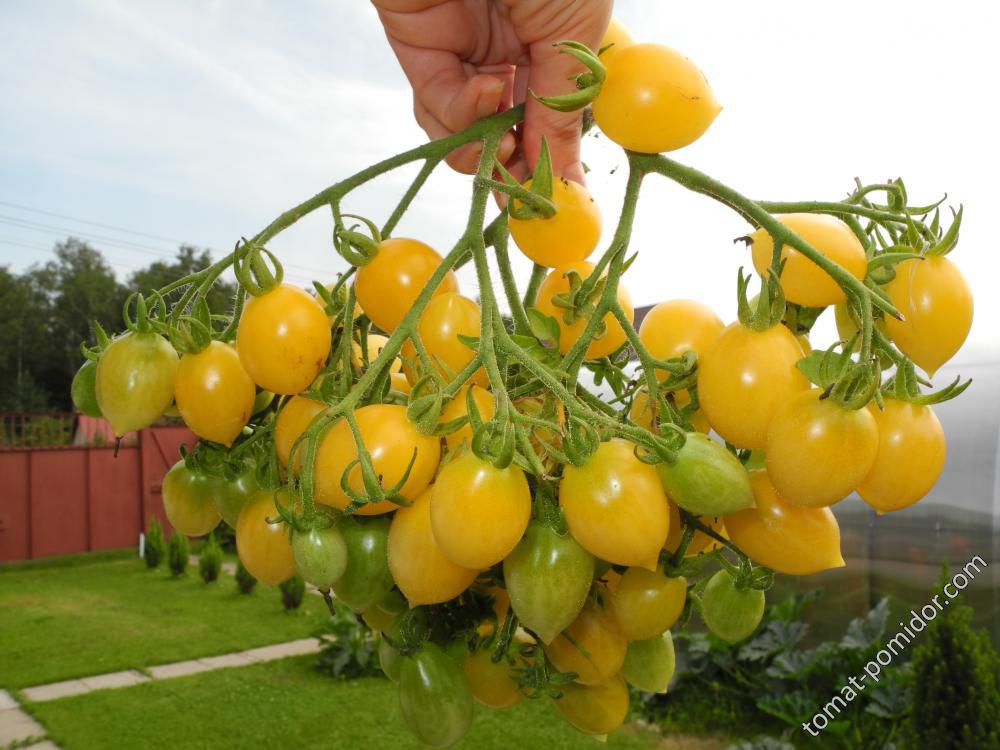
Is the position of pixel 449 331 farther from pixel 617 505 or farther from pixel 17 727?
pixel 17 727

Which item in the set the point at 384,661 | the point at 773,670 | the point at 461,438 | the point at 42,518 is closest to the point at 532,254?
the point at 461,438

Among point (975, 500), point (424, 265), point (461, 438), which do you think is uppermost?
point (424, 265)

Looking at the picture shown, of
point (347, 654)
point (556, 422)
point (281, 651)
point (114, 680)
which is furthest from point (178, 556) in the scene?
point (556, 422)

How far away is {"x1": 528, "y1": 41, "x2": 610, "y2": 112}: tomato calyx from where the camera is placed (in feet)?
2.27

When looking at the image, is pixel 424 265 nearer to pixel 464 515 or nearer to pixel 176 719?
pixel 464 515

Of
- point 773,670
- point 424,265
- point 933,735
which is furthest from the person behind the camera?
point 773,670

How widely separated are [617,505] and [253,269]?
40cm

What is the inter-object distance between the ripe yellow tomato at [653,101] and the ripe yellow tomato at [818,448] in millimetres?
268

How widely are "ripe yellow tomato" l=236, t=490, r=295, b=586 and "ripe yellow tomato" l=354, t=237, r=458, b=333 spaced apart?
20 cm

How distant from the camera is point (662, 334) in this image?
77 centimetres

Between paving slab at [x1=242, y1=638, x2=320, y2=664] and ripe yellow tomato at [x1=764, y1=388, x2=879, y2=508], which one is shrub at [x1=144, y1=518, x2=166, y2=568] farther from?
ripe yellow tomato at [x1=764, y1=388, x2=879, y2=508]

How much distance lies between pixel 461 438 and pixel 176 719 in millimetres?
5888

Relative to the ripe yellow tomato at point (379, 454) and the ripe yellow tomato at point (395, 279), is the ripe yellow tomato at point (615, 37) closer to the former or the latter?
the ripe yellow tomato at point (395, 279)

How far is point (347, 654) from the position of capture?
6.70 meters
